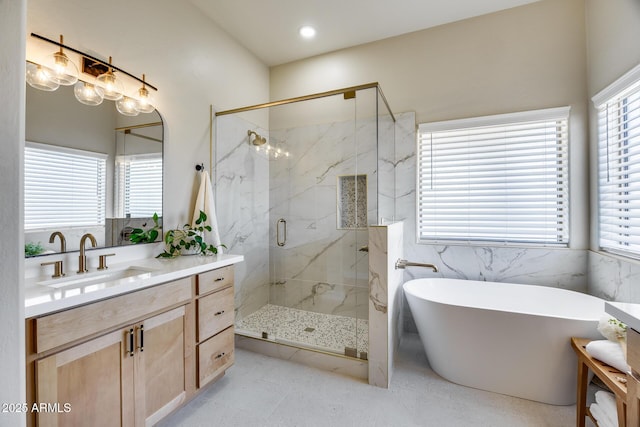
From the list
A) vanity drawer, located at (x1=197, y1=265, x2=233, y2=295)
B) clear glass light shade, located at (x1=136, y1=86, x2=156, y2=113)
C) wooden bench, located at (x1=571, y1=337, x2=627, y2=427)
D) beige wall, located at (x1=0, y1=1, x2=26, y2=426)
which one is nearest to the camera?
beige wall, located at (x1=0, y1=1, x2=26, y2=426)

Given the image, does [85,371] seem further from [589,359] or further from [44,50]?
[589,359]

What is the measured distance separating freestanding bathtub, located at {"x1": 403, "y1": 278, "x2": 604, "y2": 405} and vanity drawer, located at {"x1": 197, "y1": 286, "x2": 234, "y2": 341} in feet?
4.43

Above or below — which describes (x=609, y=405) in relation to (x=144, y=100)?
below

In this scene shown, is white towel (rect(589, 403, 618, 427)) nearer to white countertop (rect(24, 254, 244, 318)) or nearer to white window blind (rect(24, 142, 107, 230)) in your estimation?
white countertop (rect(24, 254, 244, 318))

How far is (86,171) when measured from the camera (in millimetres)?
1675

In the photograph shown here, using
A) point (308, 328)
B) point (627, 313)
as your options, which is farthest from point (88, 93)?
point (627, 313)

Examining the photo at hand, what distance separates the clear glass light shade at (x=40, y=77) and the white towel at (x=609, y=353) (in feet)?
10.3

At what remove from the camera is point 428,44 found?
9.11 ft

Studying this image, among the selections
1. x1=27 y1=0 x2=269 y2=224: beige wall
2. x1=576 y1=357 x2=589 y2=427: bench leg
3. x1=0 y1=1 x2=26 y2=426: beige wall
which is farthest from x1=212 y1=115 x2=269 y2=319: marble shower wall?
x1=576 y1=357 x2=589 y2=427: bench leg

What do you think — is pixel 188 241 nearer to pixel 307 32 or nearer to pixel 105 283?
pixel 105 283

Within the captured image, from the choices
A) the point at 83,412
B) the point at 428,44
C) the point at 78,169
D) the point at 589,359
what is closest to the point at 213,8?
the point at 78,169

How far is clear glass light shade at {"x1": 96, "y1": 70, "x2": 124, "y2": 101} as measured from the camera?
1.73 meters

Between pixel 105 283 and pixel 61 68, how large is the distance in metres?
1.20

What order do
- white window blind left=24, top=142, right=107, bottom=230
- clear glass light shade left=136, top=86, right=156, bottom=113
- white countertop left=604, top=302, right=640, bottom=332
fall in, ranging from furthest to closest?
clear glass light shade left=136, top=86, right=156, bottom=113 < white window blind left=24, top=142, right=107, bottom=230 < white countertop left=604, top=302, right=640, bottom=332
